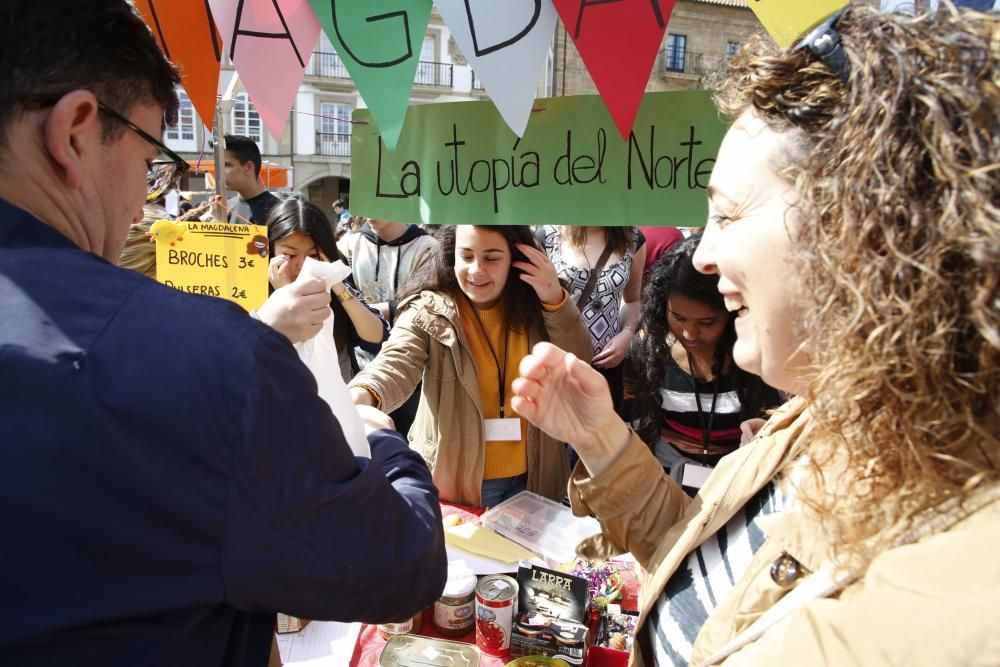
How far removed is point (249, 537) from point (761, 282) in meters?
0.72

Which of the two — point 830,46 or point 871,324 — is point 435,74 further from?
point 871,324

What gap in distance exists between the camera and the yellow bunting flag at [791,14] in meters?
1.22

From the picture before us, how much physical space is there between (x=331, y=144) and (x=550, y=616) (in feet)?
85.5

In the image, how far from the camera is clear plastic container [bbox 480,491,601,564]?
1.84 meters

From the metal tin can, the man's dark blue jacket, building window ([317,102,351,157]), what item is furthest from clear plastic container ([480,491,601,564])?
building window ([317,102,351,157])

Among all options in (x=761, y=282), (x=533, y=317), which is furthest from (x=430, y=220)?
(x=761, y=282)

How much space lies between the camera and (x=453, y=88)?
80.3ft

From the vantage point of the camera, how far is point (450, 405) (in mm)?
2207

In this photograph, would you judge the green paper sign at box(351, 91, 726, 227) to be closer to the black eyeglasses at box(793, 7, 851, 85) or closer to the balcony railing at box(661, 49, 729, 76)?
the black eyeglasses at box(793, 7, 851, 85)

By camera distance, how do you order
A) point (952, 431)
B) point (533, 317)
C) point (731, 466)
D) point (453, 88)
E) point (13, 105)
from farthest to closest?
point (453, 88)
point (533, 317)
point (731, 466)
point (13, 105)
point (952, 431)

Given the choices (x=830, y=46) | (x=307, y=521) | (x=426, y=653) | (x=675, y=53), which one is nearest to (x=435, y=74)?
(x=675, y=53)

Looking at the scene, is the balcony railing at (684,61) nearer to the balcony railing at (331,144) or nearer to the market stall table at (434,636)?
the balcony railing at (331,144)

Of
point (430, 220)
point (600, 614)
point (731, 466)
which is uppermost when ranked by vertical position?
point (430, 220)

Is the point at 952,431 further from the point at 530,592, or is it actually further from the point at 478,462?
the point at 478,462
